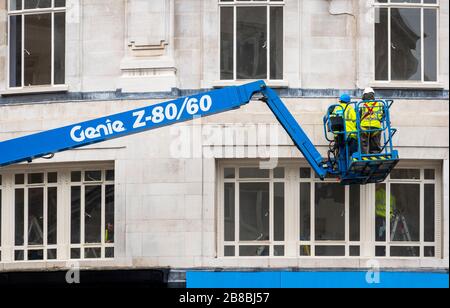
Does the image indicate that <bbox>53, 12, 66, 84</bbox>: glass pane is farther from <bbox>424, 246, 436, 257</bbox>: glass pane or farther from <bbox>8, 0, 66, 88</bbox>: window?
<bbox>424, 246, 436, 257</bbox>: glass pane

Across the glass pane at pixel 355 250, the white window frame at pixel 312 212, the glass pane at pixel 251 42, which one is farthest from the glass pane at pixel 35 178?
the glass pane at pixel 355 250

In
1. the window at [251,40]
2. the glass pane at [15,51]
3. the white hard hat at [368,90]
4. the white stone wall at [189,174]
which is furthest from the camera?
the glass pane at [15,51]

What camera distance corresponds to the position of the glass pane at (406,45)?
37.1m

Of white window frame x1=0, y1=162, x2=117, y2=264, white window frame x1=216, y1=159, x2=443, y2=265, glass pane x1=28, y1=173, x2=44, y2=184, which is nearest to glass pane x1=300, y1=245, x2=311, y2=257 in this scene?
white window frame x1=216, y1=159, x2=443, y2=265

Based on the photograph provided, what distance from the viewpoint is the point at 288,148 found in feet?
120

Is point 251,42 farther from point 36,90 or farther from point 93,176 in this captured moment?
point 36,90

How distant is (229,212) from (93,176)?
3.74 metres

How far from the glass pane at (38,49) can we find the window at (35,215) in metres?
2.59

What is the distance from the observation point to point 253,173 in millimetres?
36969

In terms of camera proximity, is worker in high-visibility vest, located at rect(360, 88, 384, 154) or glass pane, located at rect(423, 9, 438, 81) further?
glass pane, located at rect(423, 9, 438, 81)

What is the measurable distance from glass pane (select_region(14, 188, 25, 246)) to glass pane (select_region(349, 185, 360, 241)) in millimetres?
8664

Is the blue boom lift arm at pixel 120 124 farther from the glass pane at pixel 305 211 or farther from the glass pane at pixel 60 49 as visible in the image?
the glass pane at pixel 60 49

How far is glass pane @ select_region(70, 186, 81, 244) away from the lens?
123ft
